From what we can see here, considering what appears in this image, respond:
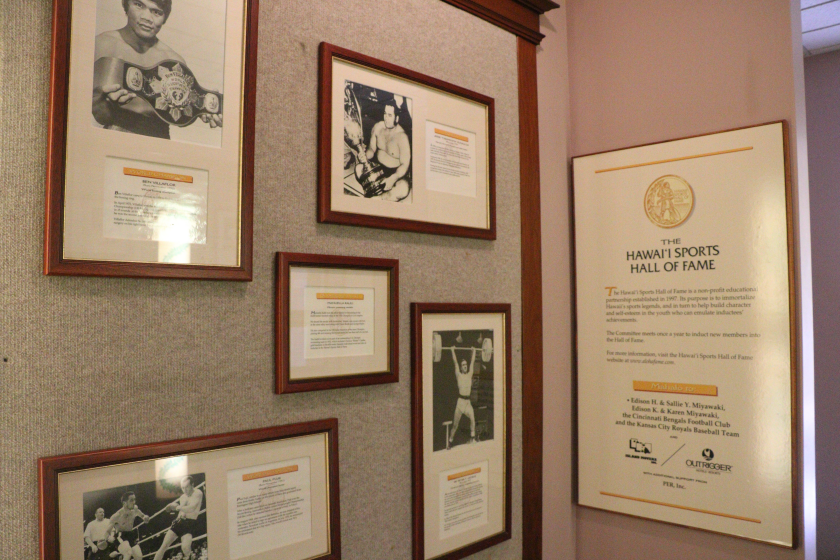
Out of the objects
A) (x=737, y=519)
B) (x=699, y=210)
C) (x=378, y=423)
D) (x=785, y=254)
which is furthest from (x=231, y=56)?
(x=737, y=519)

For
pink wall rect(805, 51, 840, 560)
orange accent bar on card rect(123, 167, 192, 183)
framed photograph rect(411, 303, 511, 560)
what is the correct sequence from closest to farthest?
orange accent bar on card rect(123, 167, 192, 183) < framed photograph rect(411, 303, 511, 560) < pink wall rect(805, 51, 840, 560)

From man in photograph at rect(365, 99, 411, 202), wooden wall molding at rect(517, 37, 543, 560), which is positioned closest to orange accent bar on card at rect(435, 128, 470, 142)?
man in photograph at rect(365, 99, 411, 202)

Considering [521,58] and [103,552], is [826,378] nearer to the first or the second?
[521,58]

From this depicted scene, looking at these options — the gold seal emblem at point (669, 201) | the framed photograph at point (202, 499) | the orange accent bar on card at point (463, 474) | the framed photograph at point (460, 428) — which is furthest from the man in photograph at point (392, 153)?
the gold seal emblem at point (669, 201)

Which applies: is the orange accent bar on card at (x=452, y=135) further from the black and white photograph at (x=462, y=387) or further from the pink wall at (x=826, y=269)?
the pink wall at (x=826, y=269)

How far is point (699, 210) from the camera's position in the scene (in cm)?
170

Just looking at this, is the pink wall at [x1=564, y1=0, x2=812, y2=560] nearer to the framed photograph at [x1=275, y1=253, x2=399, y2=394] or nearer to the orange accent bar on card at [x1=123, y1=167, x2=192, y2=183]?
the framed photograph at [x1=275, y1=253, x2=399, y2=394]

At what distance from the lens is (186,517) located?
3.41 ft

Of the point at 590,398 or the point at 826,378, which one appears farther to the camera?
the point at 826,378

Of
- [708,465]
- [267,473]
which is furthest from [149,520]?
[708,465]

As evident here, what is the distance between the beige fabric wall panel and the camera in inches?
35.6

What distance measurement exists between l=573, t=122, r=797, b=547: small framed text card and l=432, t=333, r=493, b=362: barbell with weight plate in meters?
0.46

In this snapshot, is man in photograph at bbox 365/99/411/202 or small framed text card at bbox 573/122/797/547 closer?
man in photograph at bbox 365/99/411/202

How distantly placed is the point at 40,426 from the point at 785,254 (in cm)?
172
